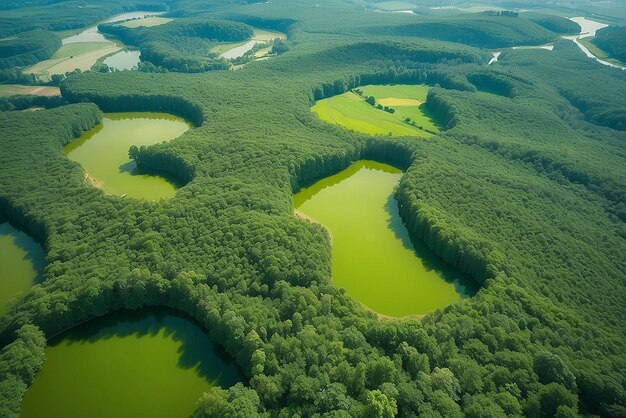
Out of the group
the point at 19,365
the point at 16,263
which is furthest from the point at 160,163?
the point at 19,365

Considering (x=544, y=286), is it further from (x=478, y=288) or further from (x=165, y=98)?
(x=165, y=98)

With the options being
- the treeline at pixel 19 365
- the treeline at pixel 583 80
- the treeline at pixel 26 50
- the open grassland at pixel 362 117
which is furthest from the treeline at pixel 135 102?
the treeline at pixel 583 80

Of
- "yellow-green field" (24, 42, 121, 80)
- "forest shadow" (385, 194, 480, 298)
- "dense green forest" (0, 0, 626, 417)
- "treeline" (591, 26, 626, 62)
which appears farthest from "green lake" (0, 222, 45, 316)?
"treeline" (591, 26, 626, 62)

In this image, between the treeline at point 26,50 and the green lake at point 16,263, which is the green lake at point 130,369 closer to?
the green lake at point 16,263

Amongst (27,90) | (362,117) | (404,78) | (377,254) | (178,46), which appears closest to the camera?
(377,254)

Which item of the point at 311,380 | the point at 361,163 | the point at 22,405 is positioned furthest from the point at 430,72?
the point at 22,405

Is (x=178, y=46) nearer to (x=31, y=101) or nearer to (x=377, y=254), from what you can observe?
(x=31, y=101)
